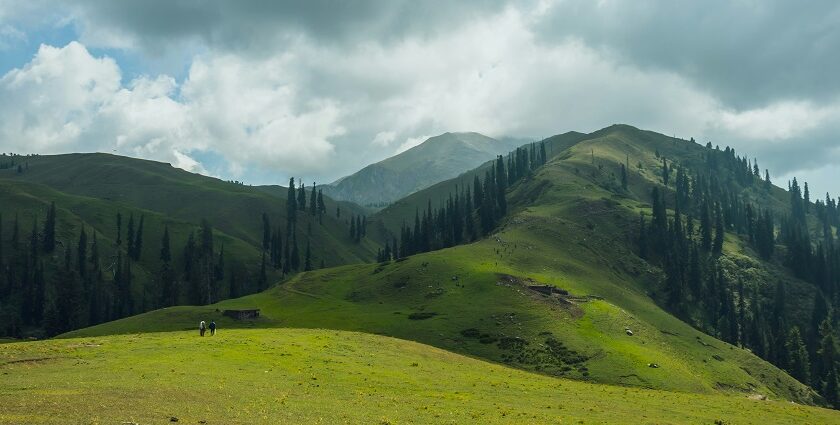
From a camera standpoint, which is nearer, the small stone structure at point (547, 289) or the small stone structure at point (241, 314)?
the small stone structure at point (241, 314)

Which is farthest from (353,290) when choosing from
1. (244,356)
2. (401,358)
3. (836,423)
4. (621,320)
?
(836,423)

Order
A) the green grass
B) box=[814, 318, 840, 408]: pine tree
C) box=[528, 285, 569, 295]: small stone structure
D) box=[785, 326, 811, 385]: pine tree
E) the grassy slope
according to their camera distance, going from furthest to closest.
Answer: box=[785, 326, 811, 385]: pine tree
box=[814, 318, 840, 408]: pine tree
box=[528, 285, 569, 295]: small stone structure
the green grass
the grassy slope

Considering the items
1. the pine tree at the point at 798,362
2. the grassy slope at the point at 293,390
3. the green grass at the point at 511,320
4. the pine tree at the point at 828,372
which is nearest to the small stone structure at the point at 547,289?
the green grass at the point at 511,320

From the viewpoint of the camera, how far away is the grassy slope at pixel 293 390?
37.7 metres

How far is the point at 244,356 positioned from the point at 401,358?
19.5 m

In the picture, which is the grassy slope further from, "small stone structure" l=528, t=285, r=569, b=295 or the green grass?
"small stone structure" l=528, t=285, r=569, b=295

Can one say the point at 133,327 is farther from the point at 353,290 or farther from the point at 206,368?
the point at 206,368

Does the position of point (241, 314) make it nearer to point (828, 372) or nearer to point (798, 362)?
point (798, 362)

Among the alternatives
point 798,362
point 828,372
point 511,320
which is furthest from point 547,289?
point 828,372

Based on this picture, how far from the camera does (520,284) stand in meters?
137

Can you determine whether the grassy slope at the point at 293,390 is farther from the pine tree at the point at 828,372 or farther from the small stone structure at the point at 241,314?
the pine tree at the point at 828,372

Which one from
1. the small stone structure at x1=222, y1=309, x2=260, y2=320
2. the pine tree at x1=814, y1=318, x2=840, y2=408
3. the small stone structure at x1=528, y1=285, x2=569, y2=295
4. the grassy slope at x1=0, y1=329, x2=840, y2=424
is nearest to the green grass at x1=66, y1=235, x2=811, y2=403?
the small stone structure at x1=222, y1=309, x2=260, y2=320

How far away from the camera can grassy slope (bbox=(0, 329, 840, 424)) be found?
37.7 m

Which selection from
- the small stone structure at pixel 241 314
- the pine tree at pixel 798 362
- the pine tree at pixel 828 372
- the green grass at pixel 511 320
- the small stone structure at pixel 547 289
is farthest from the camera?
the pine tree at pixel 798 362
